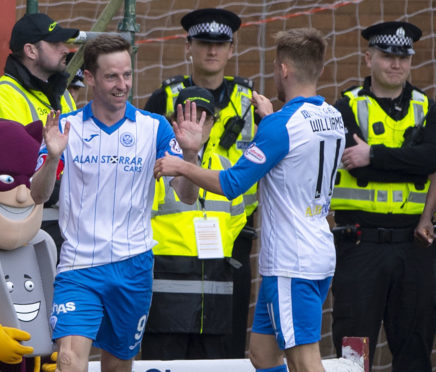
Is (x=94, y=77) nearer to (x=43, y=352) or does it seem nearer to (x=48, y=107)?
(x=48, y=107)

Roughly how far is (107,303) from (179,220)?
3.22ft

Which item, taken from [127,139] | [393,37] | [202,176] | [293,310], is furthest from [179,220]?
[393,37]

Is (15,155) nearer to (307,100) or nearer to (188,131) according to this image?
(188,131)

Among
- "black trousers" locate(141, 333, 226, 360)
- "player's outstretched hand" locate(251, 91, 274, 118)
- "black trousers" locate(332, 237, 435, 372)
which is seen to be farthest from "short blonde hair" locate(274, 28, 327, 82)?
"black trousers" locate(141, 333, 226, 360)

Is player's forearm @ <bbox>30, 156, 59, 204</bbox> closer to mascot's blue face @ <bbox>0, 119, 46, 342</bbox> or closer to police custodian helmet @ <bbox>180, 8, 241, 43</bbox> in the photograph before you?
mascot's blue face @ <bbox>0, 119, 46, 342</bbox>

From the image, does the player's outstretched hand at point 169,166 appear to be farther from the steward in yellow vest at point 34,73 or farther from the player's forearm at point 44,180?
the steward in yellow vest at point 34,73

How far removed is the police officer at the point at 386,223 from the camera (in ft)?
21.5

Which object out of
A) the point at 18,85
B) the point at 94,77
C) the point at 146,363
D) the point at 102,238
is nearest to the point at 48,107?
the point at 18,85

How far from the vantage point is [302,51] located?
5.45 m

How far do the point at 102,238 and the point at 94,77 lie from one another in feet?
2.68

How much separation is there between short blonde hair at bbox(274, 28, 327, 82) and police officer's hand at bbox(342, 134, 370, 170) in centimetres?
109

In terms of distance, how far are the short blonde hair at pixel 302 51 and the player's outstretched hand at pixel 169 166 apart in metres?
0.78

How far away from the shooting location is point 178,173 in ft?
16.9

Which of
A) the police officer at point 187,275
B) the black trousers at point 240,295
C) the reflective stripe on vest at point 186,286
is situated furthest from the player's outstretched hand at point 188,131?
the black trousers at point 240,295
